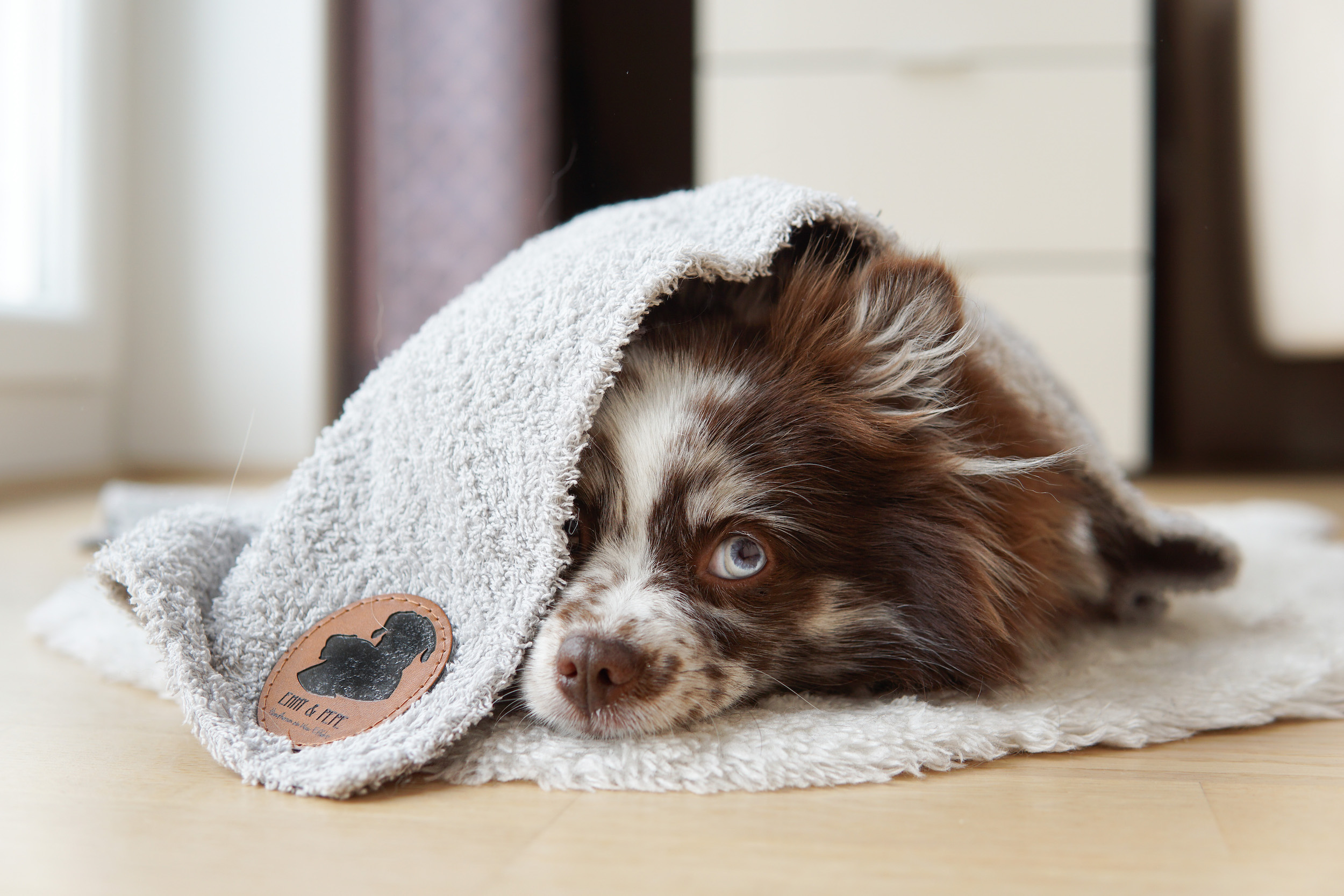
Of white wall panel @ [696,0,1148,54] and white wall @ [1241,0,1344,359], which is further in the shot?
white wall panel @ [696,0,1148,54]

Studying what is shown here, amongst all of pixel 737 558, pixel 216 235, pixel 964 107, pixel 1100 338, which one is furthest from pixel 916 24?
pixel 737 558

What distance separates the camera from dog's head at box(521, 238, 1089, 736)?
1.29m

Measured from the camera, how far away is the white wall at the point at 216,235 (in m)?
4.36

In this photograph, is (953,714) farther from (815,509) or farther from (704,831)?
(704,831)

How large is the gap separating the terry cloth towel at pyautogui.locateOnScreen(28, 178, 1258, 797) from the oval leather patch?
17mm

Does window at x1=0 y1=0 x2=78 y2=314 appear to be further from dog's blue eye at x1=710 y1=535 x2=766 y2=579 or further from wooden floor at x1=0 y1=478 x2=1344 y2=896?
dog's blue eye at x1=710 y1=535 x2=766 y2=579

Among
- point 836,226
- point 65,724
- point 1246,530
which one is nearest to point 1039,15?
point 1246,530

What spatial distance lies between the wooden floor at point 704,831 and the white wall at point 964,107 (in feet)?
9.67

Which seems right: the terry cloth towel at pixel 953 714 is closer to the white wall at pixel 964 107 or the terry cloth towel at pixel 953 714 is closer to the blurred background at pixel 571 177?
the blurred background at pixel 571 177

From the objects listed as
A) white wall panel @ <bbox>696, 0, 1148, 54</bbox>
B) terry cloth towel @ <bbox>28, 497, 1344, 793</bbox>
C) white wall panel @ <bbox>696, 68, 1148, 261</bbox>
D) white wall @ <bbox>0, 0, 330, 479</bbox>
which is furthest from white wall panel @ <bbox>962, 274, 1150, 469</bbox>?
white wall @ <bbox>0, 0, 330, 479</bbox>

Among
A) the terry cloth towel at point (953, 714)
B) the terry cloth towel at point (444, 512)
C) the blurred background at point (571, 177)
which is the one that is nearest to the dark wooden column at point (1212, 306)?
the blurred background at point (571, 177)

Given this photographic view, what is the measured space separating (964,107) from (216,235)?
3022mm

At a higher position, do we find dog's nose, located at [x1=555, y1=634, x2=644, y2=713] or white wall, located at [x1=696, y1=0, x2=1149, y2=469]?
white wall, located at [x1=696, y1=0, x2=1149, y2=469]

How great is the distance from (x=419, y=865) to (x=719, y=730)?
0.40 metres
